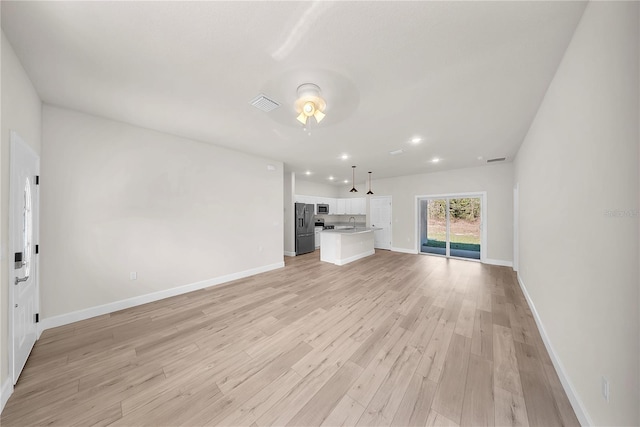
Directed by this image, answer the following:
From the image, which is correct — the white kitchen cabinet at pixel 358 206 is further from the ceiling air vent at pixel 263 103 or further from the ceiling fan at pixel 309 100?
the ceiling fan at pixel 309 100

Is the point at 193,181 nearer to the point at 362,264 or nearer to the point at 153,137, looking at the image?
the point at 153,137

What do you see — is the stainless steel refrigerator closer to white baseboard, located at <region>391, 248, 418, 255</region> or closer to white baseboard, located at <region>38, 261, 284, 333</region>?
white baseboard, located at <region>38, 261, 284, 333</region>

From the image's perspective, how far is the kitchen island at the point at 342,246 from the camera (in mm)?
5922

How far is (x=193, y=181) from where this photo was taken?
3.88 meters

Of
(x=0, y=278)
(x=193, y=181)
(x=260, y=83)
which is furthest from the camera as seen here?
(x=193, y=181)

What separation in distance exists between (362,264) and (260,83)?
16.1ft

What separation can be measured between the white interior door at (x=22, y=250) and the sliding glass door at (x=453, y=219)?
26.6 ft

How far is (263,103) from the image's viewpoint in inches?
97.9

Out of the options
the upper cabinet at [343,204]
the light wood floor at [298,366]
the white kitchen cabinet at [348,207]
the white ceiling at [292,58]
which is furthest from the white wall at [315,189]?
the light wood floor at [298,366]

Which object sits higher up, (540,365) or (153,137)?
(153,137)

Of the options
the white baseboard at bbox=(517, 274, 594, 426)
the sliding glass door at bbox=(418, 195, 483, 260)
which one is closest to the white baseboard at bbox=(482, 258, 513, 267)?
the sliding glass door at bbox=(418, 195, 483, 260)

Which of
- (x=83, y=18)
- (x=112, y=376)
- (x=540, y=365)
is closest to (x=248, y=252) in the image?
(x=112, y=376)

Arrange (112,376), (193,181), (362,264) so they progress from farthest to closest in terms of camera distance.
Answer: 1. (362,264)
2. (193,181)
3. (112,376)

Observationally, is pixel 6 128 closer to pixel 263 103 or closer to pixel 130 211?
pixel 130 211
